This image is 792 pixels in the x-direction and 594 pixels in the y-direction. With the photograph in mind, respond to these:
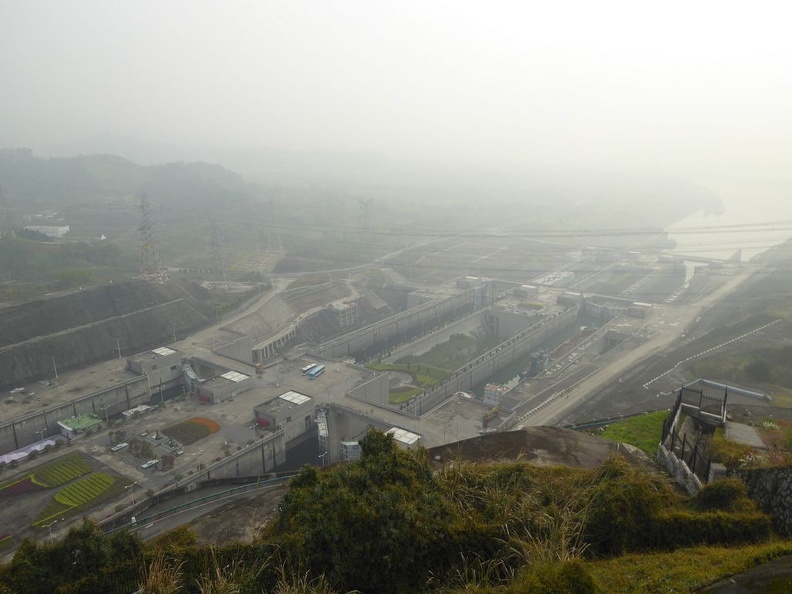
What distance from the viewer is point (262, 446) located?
806 inches

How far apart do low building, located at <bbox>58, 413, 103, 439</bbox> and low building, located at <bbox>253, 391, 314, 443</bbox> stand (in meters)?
6.47

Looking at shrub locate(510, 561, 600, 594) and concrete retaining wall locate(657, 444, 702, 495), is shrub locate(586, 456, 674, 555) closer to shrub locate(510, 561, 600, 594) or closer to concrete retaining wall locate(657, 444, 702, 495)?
concrete retaining wall locate(657, 444, 702, 495)

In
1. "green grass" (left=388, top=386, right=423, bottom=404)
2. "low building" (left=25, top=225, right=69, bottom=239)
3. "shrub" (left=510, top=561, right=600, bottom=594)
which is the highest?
"low building" (left=25, top=225, right=69, bottom=239)

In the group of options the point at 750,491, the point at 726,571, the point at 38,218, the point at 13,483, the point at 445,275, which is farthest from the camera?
the point at 38,218

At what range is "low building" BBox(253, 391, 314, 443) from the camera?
846 inches

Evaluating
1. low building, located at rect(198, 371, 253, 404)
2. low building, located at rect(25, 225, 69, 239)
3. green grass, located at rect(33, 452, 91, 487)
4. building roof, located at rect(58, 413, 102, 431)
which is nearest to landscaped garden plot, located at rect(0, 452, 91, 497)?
green grass, located at rect(33, 452, 91, 487)

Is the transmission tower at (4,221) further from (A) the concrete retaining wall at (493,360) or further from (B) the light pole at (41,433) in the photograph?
(A) the concrete retaining wall at (493,360)

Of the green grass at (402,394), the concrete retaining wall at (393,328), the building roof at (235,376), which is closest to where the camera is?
the building roof at (235,376)

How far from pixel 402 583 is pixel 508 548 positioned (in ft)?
4.78

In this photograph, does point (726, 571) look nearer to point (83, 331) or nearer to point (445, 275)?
point (83, 331)

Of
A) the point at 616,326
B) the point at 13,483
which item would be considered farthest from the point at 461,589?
the point at 616,326

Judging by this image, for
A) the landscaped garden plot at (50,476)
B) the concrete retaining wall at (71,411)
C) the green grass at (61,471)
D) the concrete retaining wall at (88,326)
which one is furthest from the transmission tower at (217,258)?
the landscaped garden plot at (50,476)

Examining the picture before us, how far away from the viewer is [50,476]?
59.5ft

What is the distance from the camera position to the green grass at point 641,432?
1332cm
